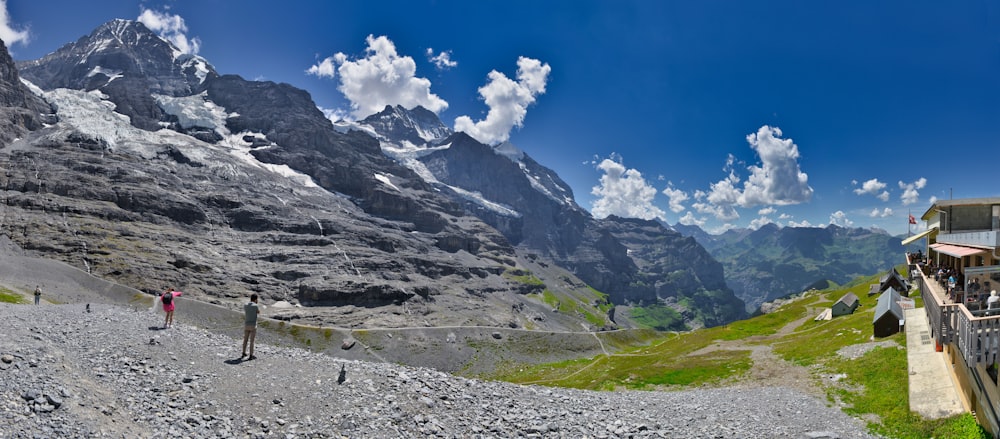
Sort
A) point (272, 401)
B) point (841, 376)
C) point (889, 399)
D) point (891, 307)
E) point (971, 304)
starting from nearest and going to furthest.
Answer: point (272, 401), point (971, 304), point (889, 399), point (841, 376), point (891, 307)

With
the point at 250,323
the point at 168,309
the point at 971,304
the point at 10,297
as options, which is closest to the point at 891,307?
the point at 971,304

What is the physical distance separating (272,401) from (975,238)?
36.9 metres

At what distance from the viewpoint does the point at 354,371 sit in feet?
73.7

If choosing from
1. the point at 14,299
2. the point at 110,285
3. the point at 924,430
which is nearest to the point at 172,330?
the point at 924,430

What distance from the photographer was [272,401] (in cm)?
1828

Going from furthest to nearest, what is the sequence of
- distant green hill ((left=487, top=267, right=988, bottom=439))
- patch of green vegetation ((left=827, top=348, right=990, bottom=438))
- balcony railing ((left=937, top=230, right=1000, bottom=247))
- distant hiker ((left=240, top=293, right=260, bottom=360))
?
balcony railing ((left=937, top=230, right=1000, bottom=247)), distant hiker ((left=240, top=293, right=260, bottom=360)), distant green hill ((left=487, top=267, right=988, bottom=439)), patch of green vegetation ((left=827, top=348, right=990, bottom=438))

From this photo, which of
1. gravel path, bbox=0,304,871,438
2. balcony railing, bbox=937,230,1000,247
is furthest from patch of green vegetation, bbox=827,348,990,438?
balcony railing, bbox=937,230,1000,247

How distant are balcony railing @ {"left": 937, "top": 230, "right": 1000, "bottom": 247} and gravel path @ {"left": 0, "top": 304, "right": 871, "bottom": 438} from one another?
464 inches

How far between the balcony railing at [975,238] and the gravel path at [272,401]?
11775 millimetres

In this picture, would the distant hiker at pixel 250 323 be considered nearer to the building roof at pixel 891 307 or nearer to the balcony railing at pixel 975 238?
the balcony railing at pixel 975 238

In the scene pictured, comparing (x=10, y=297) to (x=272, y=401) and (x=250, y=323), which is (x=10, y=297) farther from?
(x=272, y=401)

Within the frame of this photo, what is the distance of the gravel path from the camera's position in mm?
15320

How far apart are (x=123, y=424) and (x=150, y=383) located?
11.1ft

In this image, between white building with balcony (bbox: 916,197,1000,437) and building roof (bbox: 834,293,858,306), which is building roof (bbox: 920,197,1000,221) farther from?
building roof (bbox: 834,293,858,306)
